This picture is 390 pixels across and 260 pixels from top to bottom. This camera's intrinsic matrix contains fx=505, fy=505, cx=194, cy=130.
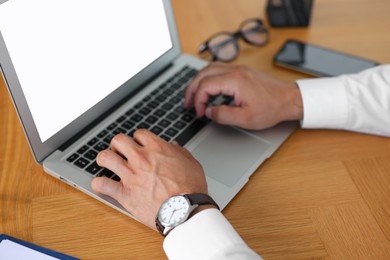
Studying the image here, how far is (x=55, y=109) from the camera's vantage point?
89 cm

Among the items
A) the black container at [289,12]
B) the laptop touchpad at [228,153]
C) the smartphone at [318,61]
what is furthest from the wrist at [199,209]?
the black container at [289,12]

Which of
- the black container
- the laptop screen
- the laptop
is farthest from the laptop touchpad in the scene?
the black container

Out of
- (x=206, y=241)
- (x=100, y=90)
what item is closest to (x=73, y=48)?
(x=100, y=90)

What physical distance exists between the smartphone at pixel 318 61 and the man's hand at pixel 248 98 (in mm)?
151

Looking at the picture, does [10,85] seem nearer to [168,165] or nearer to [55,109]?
[55,109]

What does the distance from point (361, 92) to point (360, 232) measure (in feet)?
1.06

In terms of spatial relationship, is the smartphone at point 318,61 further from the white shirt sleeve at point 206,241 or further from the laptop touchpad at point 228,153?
the white shirt sleeve at point 206,241

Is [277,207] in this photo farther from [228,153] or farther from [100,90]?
[100,90]

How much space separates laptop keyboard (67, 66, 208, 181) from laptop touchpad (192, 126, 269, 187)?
0.13ft

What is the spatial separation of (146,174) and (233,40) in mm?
561

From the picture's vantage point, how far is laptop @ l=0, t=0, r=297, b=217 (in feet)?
2.73

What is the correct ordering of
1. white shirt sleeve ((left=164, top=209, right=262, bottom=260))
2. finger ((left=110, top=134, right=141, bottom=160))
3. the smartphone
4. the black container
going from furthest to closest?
the black container < the smartphone < finger ((left=110, top=134, right=141, bottom=160)) < white shirt sleeve ((left=164, top=209, right=262, bottom=260))

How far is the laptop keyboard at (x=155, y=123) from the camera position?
92cm

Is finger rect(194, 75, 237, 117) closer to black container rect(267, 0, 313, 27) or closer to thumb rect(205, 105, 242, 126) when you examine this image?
thumb rect(205, 105, 242, 126)
